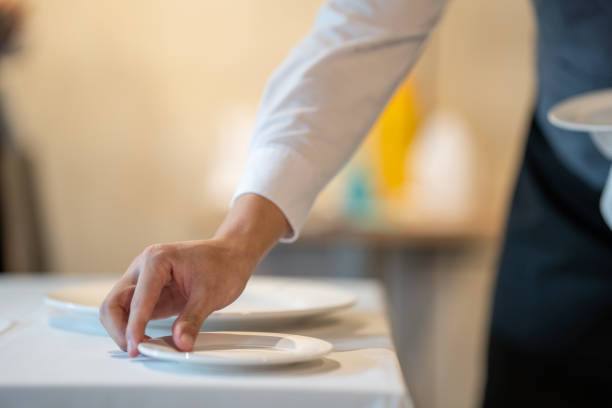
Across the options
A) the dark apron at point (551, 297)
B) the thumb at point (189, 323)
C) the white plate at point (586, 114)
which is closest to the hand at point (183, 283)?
the thumb at point (189, 323)

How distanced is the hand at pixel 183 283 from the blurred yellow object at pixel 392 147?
1.45 m

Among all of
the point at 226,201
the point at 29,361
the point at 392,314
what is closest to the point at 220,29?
the point at 226,201

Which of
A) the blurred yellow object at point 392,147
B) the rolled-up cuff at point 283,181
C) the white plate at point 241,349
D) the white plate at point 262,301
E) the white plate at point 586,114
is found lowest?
the blurred yellow object at point 392,147

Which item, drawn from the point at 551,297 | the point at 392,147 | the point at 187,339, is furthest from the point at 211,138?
the point at 187,339

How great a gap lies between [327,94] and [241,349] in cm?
31

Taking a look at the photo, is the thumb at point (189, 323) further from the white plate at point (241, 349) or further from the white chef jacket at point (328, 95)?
the white chef jacket at point (328, 95)

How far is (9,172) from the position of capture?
2.01m

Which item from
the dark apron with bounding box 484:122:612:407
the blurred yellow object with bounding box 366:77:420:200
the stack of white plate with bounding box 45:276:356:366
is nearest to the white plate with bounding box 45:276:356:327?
the stack of white plate with bounding box 45:276:356:366

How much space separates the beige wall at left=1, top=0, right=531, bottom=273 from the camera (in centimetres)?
217

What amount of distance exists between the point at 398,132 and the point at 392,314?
59cm

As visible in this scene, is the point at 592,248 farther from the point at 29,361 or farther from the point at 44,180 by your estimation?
the point at 44,180

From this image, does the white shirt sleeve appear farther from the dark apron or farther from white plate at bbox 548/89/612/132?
the dark apron

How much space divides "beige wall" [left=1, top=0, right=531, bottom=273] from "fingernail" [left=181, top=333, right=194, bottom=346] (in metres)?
1.80

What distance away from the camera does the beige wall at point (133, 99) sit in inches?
85.4
